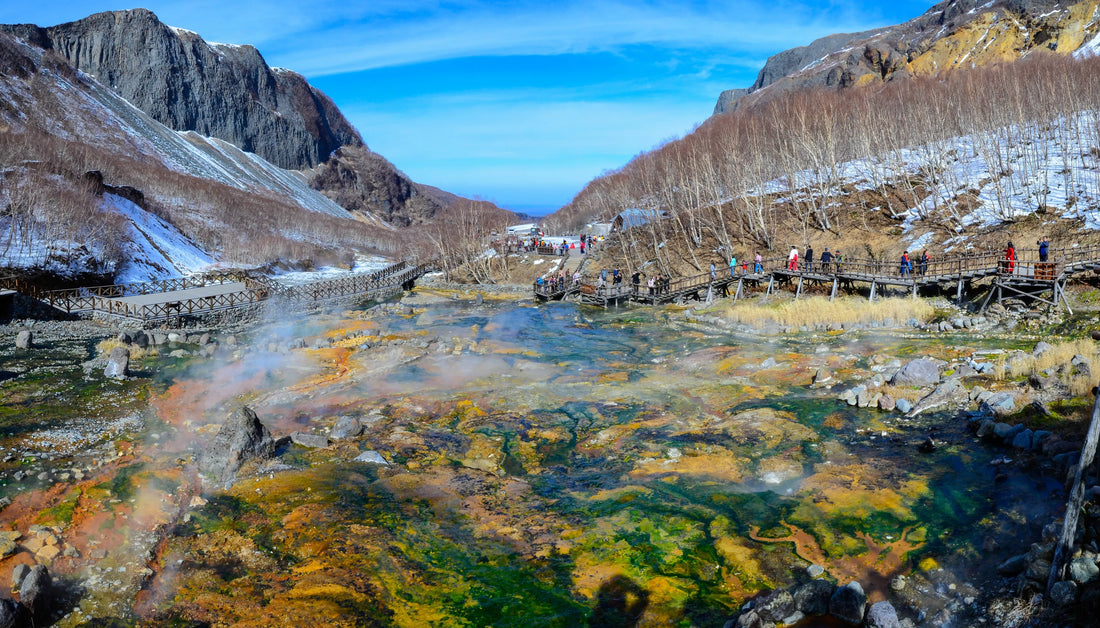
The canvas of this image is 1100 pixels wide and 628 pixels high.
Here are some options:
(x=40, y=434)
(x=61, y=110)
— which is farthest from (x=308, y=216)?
(x=40, y=434)

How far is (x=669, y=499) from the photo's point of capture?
1430 centimetres

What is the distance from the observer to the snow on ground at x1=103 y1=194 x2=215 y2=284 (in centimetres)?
5338

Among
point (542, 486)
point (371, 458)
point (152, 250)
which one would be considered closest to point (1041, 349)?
point (542, 486)

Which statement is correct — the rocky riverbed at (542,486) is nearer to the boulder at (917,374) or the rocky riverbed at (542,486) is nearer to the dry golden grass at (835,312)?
the boulder at (917,374)

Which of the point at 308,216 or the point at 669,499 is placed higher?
the point at 308,216

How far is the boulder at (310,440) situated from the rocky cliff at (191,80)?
145 metres

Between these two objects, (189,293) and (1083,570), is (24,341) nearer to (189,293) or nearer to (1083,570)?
(189,293)

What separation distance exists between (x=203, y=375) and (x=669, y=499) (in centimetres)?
1954

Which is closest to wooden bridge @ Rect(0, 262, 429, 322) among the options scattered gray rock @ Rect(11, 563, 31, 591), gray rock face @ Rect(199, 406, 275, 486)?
gray rock face @ Rect(199, 406, 275, 486)

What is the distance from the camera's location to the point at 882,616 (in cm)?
937

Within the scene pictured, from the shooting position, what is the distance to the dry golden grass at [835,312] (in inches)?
1176

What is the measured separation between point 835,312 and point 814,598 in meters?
23.9

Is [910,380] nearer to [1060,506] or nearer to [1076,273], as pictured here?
[1060,506]

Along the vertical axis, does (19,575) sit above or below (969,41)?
below
